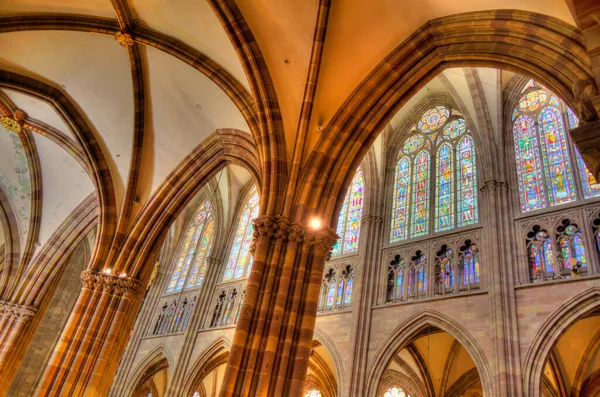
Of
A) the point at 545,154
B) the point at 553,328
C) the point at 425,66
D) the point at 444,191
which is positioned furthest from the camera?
the point at 444,191

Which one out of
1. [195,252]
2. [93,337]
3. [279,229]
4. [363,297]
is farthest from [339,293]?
[195,252]

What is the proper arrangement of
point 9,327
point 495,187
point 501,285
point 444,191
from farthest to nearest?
point 9,327
point 444,191
point 495,187
point 501,285

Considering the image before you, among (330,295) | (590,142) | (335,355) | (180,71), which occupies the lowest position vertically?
(590,142)

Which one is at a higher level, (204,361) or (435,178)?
(435,178)

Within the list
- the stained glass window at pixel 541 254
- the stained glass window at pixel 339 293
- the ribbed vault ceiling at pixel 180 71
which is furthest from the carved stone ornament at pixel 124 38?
the stained glass window at pixel 541 254

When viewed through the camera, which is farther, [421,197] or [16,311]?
[16,311]

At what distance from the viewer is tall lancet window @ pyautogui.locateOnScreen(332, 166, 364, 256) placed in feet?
53.4

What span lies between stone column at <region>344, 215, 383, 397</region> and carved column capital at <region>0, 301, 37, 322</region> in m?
10.5

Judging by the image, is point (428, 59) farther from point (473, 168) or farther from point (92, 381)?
point (92, 381)

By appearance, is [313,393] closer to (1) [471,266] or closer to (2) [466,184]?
(1) [471,266]

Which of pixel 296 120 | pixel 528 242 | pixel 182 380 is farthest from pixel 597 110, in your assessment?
pixel 182 380

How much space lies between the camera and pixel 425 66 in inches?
366

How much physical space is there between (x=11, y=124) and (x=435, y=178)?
12534mm

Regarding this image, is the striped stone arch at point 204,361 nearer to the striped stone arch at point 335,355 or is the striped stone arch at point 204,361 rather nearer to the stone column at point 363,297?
the striped stone arch at point 335,355
